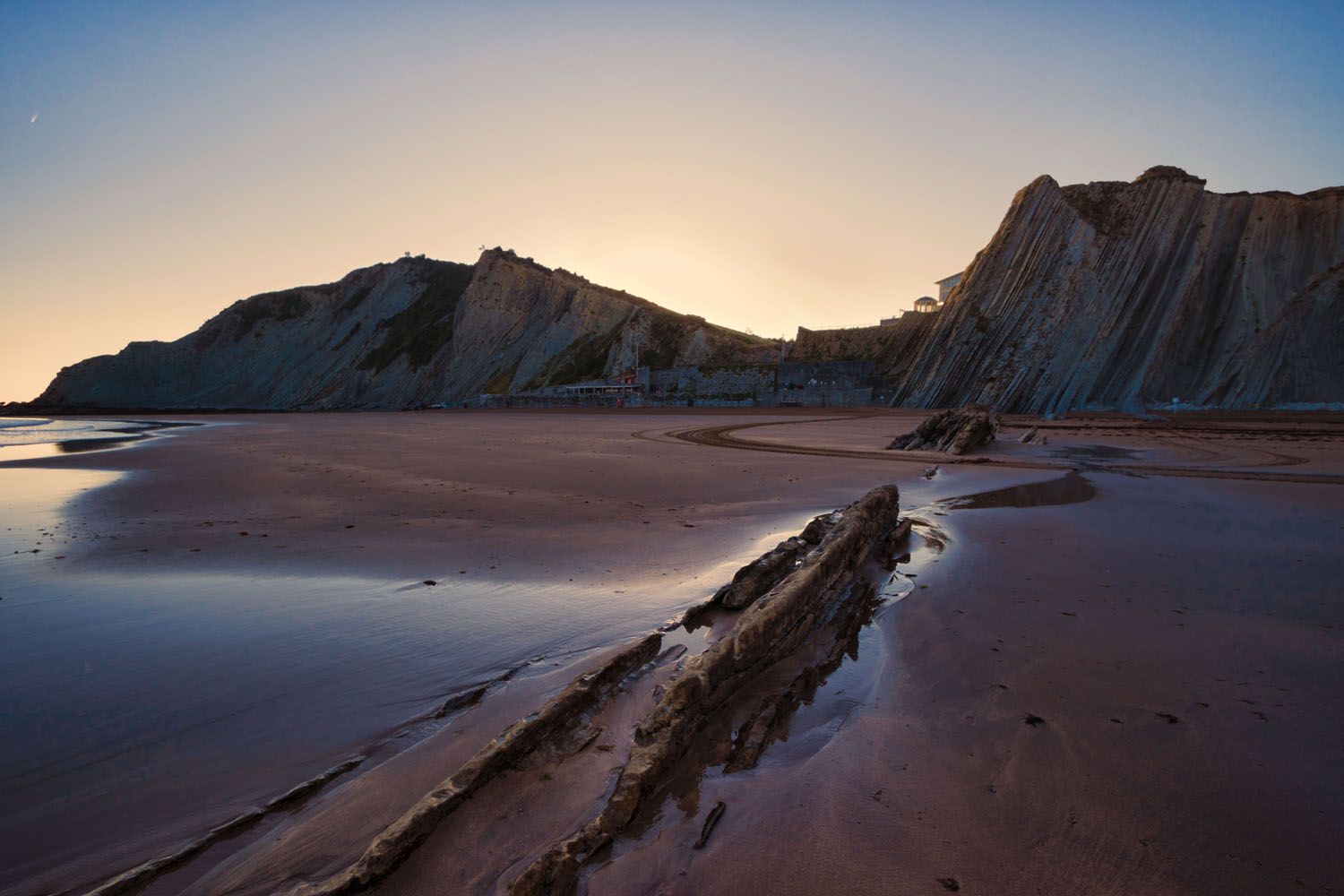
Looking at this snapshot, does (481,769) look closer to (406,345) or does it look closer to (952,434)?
(952,434)

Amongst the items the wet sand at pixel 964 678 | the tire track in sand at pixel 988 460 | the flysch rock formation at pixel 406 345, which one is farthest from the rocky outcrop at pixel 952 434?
the flysch rock formation at pixel 406 345

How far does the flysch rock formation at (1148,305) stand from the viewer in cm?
3259

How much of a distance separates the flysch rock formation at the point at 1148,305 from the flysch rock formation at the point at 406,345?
22280 mm

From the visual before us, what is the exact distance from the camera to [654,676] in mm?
3381

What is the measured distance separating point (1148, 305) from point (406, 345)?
84889 mm

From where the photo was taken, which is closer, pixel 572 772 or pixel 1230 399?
pixel 572 772

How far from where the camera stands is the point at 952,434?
1755 centimetres

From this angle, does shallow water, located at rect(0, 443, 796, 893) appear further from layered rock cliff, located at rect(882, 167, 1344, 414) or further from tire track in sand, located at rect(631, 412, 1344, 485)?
layered rock cliff, located at rect(882, 167, 1344, 414)

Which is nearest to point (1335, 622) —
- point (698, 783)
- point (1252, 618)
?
point (1252, 618)

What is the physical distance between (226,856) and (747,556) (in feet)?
15.3

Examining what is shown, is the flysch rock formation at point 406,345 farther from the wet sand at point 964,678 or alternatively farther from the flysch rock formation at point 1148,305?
the wet sand at point 964,678

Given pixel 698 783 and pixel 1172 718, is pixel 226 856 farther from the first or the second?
pixel 1172 718

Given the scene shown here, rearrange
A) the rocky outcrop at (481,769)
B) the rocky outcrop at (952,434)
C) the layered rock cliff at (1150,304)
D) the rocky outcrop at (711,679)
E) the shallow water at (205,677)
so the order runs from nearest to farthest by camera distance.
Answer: the rocky outcrop at (481,769), the rocky outcrop at (711,679), the shallow water at (205,677), the rocky outcrop at (952,434), the layered rock cliff at (1150,304)

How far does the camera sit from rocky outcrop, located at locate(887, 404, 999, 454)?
16.6 m
